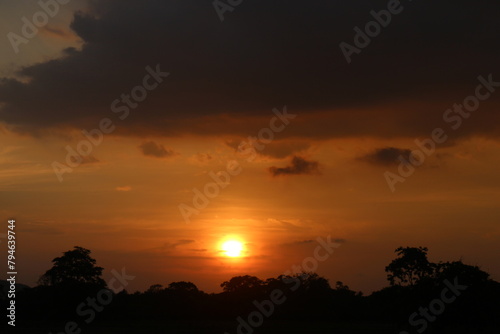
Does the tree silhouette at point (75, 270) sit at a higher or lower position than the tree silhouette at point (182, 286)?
lower

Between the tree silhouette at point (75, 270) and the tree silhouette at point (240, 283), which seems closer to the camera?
the tree silhouette at point (75, 270)

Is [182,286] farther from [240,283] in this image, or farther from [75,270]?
[75,270]

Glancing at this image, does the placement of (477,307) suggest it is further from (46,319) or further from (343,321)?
(46,319)

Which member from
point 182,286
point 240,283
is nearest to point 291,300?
point 240,283

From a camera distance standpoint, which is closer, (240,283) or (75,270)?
(75,270)

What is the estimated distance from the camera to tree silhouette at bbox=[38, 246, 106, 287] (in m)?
99.6

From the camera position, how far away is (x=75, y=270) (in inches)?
3947

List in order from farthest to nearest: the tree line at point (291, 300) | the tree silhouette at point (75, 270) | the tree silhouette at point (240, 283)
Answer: the tree silhouette at point (240, 283) < the tree silhouette at point (75, 270) < the tree line at point (291, 300)

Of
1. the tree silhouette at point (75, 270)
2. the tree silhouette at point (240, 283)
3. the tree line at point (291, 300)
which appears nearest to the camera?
the tree line at point (291, 300)

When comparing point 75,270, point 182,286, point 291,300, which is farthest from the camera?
point 182,286

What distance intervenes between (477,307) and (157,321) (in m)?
58.0

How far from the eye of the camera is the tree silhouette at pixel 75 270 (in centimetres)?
9962

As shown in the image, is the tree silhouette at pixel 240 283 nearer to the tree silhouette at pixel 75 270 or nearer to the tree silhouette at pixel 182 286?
the tree silhouette at pixel 182 286

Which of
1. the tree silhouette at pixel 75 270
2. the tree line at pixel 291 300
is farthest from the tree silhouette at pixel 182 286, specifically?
the tree silhouette at pixel 75 270
